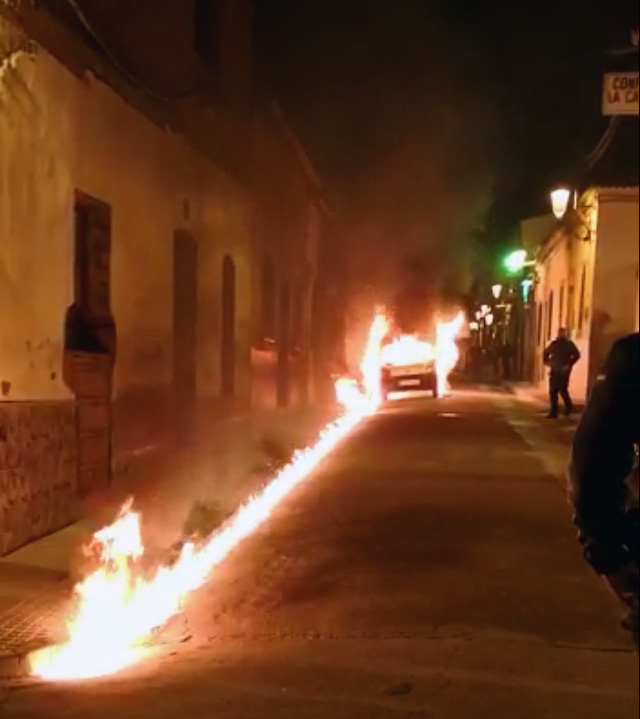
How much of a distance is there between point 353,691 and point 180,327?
8901 millimetres

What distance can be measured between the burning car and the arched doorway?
40.6 feet

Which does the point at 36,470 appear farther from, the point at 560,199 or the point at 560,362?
the point at 560,199

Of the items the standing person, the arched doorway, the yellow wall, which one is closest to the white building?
the standing person

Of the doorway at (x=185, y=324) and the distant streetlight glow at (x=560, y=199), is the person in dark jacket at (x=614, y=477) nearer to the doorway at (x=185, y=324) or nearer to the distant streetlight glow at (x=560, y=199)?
Result: the doorway at (x=185, y=324)

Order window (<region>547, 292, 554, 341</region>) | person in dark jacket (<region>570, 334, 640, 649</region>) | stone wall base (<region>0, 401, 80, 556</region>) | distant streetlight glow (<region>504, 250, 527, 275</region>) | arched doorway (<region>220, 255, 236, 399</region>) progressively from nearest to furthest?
1. person in dark jacket (<region>570, 334, 640, 649</region>)
2. stone wall base (<region>0, 401, 80, 556</region>)
3. arched doorway (<region>220, 255, 236, 399</region>)
4. window (<region>547, 292, 554, 341</region>)
5. distant streetlight glow (<region>504, 250, 527, 275</region>)

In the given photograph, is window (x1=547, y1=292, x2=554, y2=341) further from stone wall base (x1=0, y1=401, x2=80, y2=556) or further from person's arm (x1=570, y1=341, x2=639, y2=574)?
person's arm (x1=570, y1=341, x2=639, y2=574)

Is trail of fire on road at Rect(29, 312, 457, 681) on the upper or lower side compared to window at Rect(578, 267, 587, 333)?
lower

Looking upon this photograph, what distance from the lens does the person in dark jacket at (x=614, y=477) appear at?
2131 mm

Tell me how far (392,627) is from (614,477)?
3718 millimetres

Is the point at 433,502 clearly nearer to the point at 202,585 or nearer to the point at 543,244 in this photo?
the point at 202,585

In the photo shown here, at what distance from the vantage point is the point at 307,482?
443 inches

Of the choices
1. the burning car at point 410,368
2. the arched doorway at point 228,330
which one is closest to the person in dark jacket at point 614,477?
Result: the arched doorway at point 228,330

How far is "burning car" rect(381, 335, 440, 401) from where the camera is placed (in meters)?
27.3

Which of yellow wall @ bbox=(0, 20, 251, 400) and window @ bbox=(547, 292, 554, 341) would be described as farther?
window @ bbox=(547, 292, 554, 341)
